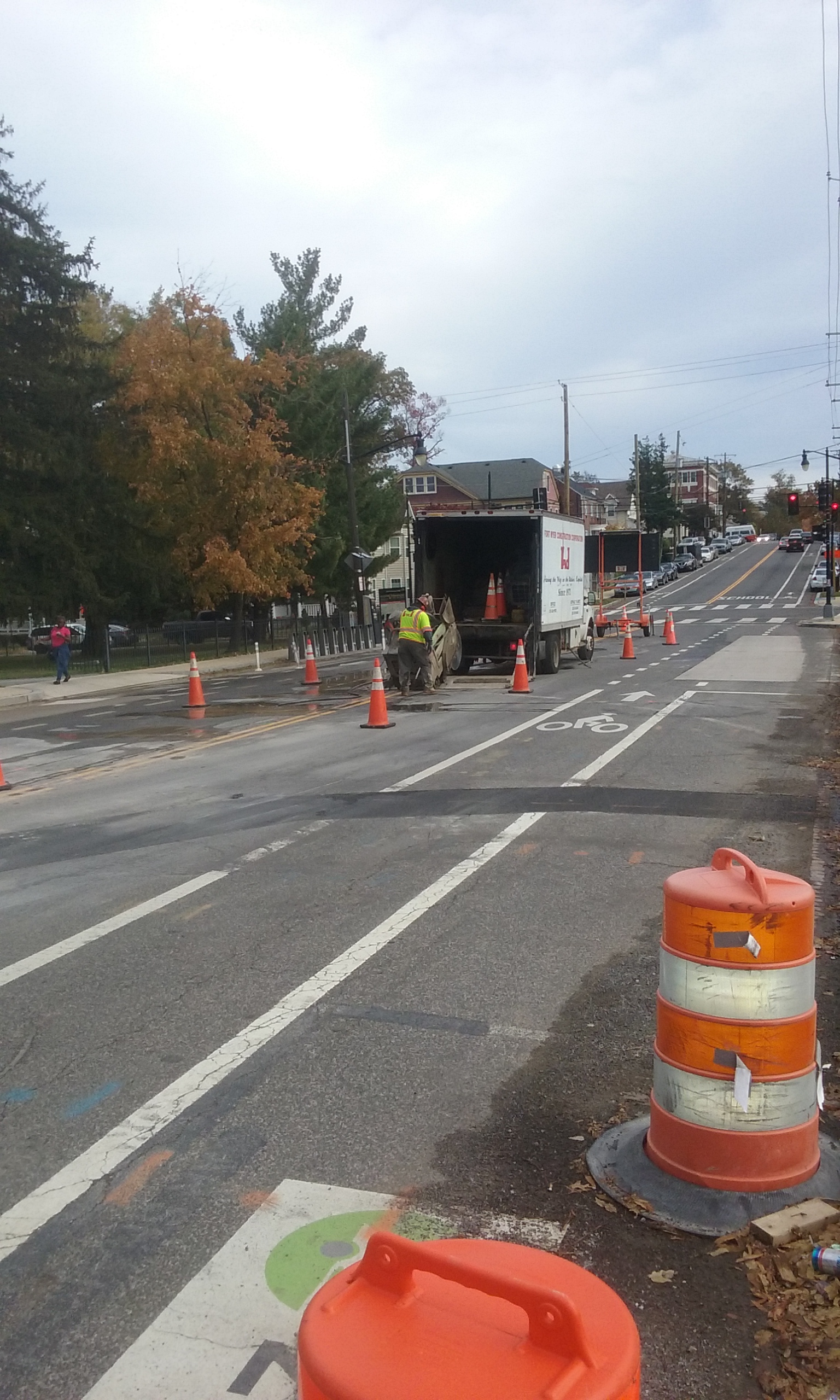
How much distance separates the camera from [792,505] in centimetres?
4797

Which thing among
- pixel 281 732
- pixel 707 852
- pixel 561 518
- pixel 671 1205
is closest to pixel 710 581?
pixel 561 518

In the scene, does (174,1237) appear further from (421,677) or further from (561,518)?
(561,518)

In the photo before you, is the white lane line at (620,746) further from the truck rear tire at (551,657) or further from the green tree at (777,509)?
the green tree at (777,509)

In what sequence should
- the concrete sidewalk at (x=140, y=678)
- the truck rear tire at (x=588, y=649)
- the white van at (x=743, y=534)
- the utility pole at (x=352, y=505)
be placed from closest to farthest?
the concrete sidewalk at (x=140, y=678)
the truck rear tire at (x=588, y=649)
the utility pole at (x=352, y=505)
the white van at (x=743, y=534)

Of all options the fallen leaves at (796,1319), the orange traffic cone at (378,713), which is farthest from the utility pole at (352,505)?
the fallen leaves at (796,1319)

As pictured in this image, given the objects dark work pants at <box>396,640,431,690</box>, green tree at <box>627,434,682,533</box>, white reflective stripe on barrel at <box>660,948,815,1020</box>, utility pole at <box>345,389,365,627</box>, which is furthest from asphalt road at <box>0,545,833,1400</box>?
green tree at <box>627,434,682,533</box>

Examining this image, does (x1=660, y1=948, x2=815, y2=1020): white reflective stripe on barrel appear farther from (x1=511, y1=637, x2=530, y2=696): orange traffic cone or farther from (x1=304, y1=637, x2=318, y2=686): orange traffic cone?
(x1=304, y1=637, x2=318, y2=686): orange traffic cone

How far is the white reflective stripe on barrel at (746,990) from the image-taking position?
3541 mm

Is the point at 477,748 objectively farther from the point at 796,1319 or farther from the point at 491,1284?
the point at 491,1284

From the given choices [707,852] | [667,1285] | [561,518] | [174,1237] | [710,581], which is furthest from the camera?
[710,581]

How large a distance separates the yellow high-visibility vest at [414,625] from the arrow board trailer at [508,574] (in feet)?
7.16

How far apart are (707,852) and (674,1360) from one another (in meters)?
5.63

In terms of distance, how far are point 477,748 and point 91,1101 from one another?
932 centimetres

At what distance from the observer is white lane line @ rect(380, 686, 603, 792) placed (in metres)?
11.3
